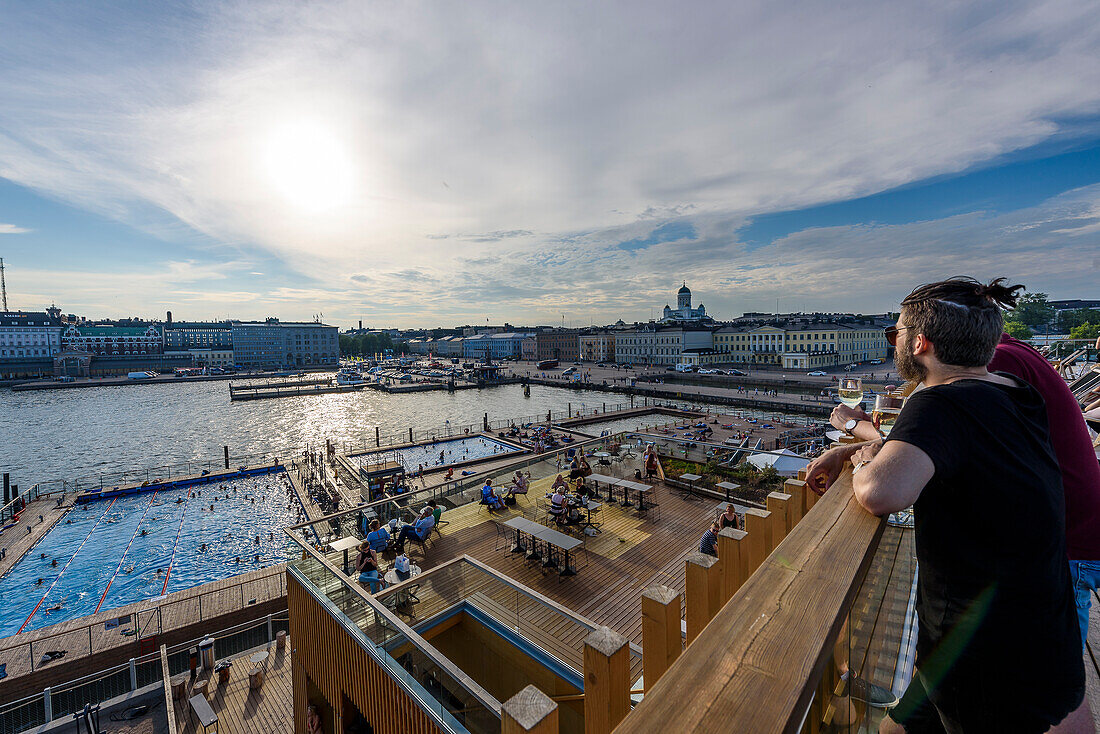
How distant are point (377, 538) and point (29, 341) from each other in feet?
440

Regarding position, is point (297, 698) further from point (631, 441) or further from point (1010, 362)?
point (631, 441)

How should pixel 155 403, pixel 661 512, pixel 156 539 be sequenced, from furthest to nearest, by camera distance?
pixel 155 403 → pixel 156 539 → pixel 661 512

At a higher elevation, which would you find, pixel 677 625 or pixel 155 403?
pixel 677 625

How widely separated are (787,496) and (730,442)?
26.1 meters

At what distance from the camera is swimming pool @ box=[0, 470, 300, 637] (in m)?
15.2

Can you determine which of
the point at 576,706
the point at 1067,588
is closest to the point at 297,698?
the point at 576,706

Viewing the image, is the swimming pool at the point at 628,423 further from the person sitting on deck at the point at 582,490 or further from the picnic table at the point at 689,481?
the person sitting on deck at the point at 582,490

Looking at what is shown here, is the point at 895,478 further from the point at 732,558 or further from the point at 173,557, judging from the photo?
the point at 173,557

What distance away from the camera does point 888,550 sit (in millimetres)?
1740

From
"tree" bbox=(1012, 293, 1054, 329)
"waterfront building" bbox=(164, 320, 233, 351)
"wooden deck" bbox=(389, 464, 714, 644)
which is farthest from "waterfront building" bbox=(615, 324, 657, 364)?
"waterfront building" bbox=(164, 320, 233, 351)

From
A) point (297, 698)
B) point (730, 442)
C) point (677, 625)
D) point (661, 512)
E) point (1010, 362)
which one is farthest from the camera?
point (730, 442)

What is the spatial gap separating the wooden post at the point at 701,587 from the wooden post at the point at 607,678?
26cm

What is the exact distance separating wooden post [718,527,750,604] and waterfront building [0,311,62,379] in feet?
422

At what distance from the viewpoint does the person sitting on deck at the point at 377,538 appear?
26.2 ft
